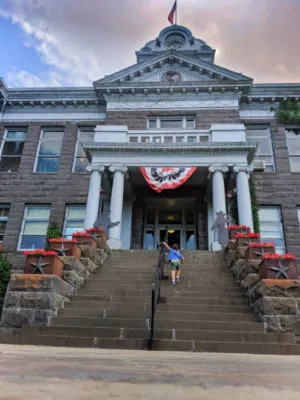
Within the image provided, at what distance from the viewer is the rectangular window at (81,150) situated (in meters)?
16.9

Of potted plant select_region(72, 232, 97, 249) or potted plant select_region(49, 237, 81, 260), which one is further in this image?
potted plant select_region(72, 232, 97, 249)

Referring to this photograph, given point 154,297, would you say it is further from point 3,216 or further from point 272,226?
point 3,216

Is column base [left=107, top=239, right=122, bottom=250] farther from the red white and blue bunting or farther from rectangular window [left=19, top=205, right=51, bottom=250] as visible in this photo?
rectangular window [left=19, top=205, right=51, bottom=250]

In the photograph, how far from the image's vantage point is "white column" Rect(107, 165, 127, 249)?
12475 millimetres

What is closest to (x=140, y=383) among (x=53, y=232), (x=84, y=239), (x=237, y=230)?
(x=84, y=239)

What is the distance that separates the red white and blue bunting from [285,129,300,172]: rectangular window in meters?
6.17

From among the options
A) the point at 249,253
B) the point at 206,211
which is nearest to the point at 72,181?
the point at 206,211

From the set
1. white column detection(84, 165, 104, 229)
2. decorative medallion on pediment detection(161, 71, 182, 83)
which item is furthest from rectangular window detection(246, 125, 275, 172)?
white column detection(84, 165, 104, 229)

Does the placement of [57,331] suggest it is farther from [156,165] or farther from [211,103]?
[211,103]

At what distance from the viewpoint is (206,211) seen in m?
16.1

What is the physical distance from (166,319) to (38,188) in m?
12.2

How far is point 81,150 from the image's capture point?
56.5 ft

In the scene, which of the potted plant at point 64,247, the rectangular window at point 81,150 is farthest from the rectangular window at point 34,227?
the potted plant at point 64,247

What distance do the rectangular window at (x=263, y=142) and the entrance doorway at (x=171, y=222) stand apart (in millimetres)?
4337
